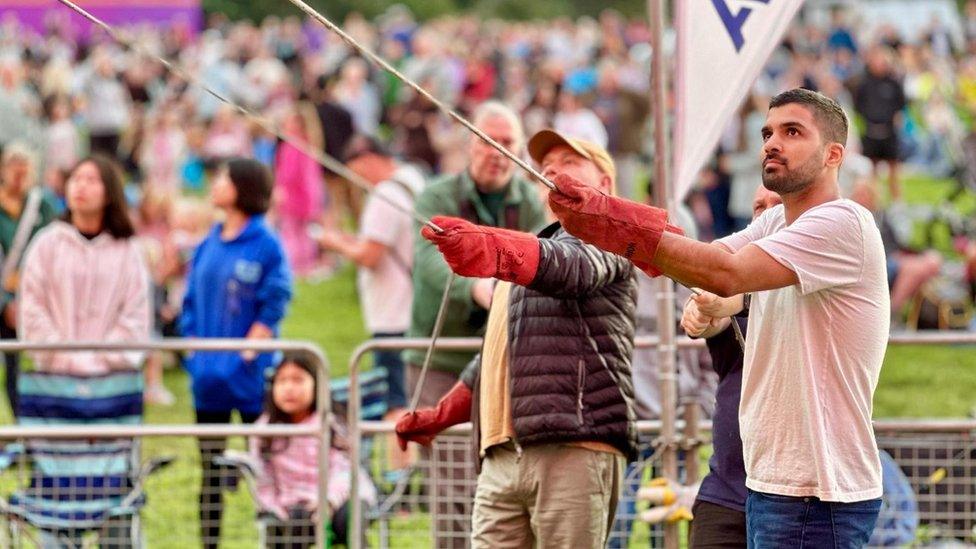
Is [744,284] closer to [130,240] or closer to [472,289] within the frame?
[472,289]

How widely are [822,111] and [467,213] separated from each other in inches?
130

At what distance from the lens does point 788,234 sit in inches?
183

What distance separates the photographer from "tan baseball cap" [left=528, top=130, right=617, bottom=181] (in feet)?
19.6

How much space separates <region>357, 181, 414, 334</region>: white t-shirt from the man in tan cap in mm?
3764

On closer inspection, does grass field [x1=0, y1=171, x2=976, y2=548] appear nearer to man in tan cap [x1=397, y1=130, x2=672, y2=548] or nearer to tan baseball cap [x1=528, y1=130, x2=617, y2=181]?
man in tan cap [x1=397, y1=130, x2=672, y2=548]

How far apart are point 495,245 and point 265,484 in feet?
10.8

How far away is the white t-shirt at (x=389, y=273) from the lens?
9.76 metres

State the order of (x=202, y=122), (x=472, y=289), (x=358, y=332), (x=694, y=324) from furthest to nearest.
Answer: (x=202, y=122), (x=358, y=332), (x=472, y=289), (x=694, y=324)

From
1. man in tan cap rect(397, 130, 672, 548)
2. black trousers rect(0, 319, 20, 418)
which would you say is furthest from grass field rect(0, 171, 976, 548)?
man in tan cap rect(397, 130, 672, 548)

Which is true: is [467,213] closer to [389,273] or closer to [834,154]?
[389,273]

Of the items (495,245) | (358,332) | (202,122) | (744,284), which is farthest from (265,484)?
(202,122)

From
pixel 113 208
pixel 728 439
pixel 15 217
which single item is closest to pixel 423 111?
pixel 15 217

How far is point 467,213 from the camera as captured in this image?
7.96 meters

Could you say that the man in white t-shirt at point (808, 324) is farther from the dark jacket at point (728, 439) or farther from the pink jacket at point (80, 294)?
the pink jacket at point (80, 294)
